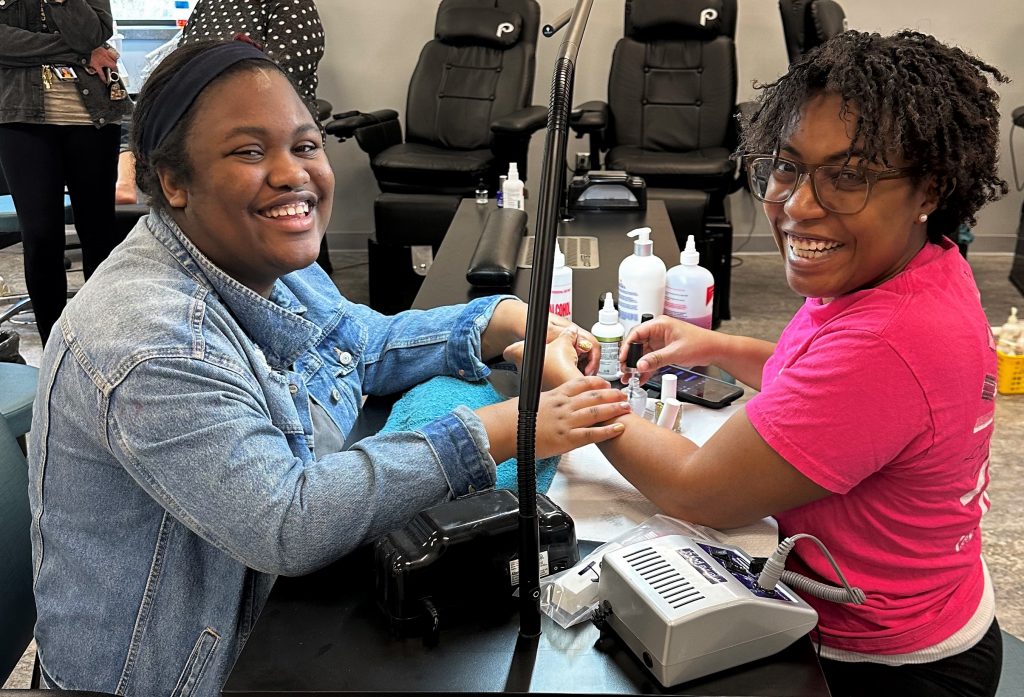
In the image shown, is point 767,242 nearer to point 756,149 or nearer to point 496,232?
point 496,232

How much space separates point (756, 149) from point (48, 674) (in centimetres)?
104

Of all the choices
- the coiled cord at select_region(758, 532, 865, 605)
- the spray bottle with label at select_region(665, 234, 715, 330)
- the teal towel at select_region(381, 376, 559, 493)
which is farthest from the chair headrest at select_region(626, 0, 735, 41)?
the coiled cord at select_region(758, 532, 865, 605)

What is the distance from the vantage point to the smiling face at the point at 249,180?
1098mm

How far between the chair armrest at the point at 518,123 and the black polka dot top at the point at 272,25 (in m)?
0.79

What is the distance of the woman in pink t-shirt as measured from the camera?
102 cm

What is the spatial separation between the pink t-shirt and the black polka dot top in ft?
10.1

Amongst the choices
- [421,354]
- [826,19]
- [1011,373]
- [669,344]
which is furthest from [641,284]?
[826,19]

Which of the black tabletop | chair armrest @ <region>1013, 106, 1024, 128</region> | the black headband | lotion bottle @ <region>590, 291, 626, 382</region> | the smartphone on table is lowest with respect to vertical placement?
the black tabletop

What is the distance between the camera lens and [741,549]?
1.08m

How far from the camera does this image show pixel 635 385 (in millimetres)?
1468

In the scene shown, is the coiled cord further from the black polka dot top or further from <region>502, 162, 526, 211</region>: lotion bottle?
the black polka dot top

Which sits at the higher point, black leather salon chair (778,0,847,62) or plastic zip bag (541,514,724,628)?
black leather salon chair (778,0,847,62)

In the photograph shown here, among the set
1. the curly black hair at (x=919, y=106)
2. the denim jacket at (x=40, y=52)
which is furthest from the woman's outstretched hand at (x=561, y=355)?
the denim jacket at (x=40, y=52)

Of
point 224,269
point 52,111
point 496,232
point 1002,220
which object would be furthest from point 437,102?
point 224,269
